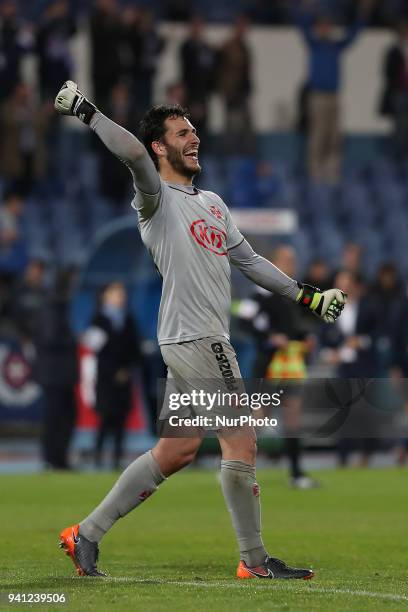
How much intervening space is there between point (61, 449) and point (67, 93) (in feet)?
35.3

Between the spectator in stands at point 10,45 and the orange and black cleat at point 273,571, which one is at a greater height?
the spectator in stands at point 10,45

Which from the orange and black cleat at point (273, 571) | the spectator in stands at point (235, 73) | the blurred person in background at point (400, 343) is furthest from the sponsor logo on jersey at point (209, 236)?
the spectator in stands at point (235, 73)

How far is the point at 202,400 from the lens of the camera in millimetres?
7535

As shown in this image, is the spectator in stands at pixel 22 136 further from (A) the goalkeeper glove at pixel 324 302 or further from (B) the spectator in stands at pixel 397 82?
(A) the goalkeeper glove at pixel 324 302

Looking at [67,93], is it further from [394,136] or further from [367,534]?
[394,136]

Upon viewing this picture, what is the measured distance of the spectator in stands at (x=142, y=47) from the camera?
2350 cm

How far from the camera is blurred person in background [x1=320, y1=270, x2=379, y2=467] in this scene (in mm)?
18156

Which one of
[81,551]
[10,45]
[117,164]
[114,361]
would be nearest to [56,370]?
[114,361]

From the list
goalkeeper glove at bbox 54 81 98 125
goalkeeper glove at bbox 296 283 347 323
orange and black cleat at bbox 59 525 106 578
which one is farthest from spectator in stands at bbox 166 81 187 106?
orange and black cleat at bbox 59 525 106 578

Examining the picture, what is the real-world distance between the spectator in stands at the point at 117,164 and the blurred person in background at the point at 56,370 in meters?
5.71

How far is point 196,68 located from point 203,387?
17412mm

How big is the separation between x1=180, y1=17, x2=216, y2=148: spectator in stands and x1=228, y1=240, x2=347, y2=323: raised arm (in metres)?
16.5

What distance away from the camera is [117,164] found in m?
23.9

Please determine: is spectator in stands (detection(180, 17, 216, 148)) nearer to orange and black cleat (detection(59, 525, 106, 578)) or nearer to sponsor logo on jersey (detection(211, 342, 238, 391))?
sponsor logo on jersey (detection(211, 342, 238, 391))
